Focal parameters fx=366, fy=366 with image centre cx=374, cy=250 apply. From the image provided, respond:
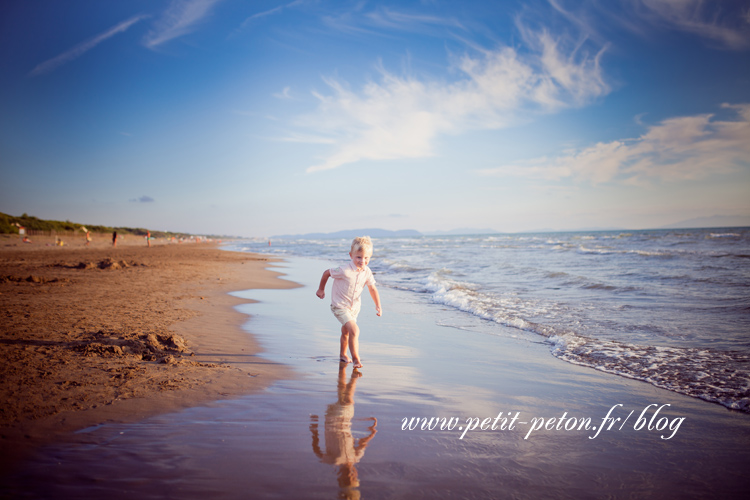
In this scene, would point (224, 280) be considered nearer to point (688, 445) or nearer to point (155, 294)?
point (155, 294)

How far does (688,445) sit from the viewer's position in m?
2.84

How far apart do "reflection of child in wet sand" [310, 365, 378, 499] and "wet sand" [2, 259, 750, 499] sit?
0.04ft

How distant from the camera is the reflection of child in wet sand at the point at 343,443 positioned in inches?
88.8

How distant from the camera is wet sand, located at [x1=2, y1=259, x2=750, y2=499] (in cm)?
220

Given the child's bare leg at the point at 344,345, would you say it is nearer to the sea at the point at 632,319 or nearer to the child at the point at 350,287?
the child at the point at 350,287

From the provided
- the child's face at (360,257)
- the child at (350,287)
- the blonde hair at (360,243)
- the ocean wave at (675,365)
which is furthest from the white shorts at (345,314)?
the ocean wave at (675,365)

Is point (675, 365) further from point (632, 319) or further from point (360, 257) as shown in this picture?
point (360, 257)

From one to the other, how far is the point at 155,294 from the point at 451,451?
864cm

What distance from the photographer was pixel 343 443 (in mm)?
2688

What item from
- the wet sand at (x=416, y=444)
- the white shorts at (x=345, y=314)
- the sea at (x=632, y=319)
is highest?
the white shorts at (x=345, y=314)

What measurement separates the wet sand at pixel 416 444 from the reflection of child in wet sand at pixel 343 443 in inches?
0.5

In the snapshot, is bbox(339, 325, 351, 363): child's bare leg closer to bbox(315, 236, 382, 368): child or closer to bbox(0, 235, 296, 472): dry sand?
bbox(315, 236, 382, 368): child

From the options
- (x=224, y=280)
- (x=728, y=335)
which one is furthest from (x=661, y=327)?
(x=224, y=280)

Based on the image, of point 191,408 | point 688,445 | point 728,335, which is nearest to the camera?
point 688,445
